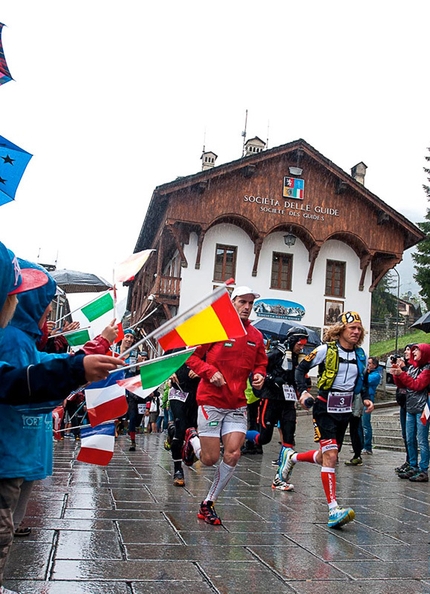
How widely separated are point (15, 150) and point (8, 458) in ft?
11.1

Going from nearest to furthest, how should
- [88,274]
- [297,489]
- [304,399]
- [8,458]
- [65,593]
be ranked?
[8,458] < [65,593] < [304,399] < [297,489] < [88,274]

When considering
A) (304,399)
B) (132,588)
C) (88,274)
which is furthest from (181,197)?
(132,588)

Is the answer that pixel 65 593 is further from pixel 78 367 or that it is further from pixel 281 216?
pixel 281 216

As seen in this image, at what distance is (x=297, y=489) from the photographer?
25.2 ft

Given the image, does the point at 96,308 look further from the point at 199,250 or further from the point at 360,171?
the point at 360,171

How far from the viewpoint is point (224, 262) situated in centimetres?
3067

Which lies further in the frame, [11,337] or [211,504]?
[211,504]

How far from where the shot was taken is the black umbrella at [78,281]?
41.9 ft

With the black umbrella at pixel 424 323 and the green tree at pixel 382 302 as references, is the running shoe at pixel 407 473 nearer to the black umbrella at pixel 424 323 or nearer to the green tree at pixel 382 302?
the black umbrella at pixel 424 323

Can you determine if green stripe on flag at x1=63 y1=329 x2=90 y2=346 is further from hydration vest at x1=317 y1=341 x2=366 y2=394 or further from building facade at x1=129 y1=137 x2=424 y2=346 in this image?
building facade at x1=129 y1=137 x2=424 y2=346

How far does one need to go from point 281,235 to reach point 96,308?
26244 millimetres

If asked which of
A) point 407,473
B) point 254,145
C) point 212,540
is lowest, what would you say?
point 212,540

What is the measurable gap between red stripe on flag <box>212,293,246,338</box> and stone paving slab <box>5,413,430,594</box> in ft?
4.75

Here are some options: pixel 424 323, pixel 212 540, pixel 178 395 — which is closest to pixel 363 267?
pixel 424 323
